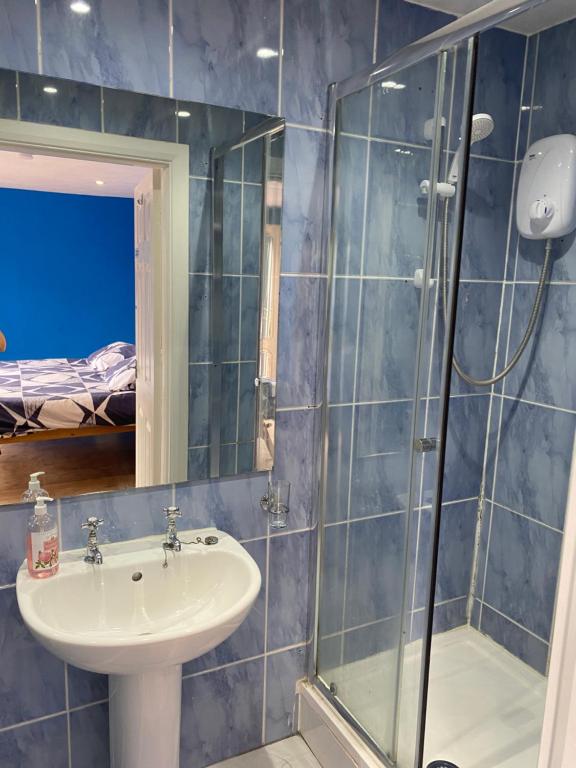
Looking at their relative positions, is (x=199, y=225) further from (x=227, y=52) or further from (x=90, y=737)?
(x=90, y=737)

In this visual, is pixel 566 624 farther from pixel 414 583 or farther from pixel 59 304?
pixel 59 304

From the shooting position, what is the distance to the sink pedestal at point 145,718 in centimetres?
148

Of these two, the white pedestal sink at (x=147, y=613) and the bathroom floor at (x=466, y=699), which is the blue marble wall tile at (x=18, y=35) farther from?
the bathroom floor at (x=466, y=699)

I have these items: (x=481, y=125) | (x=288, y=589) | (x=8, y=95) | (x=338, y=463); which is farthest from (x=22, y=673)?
(x=481, y=125)

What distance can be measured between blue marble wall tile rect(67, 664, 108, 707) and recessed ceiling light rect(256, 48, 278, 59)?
1.64 meters

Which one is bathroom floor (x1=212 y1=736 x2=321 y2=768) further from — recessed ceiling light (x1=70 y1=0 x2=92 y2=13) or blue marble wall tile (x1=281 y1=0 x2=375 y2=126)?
recessed ceiling light (x1=70 y1=0 x2=92 y2=13)

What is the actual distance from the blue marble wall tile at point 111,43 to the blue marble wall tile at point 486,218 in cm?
121

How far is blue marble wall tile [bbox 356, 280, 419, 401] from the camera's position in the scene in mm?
1505

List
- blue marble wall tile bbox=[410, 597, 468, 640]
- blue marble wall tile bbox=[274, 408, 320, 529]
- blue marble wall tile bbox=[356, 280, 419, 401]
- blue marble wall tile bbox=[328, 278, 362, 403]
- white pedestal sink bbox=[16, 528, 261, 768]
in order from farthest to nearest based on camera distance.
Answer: blue marble wall tile bbox=[410, 597, 468, 640] → blue marble wall tile bbox=[274, 408, 320, 529] → blue marble wall tile bbox=[328, 278, 362, 403] → blue marble wall tile bbox=[356, 280, 419, 401] → white pedestal sink bbox=[16, 528, 261, 768]

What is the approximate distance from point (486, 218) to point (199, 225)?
1.17m

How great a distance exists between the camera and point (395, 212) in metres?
1.54

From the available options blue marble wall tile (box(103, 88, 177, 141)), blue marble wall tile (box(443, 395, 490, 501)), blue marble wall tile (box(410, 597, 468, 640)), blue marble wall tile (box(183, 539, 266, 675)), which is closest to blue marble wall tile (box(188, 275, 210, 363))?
blue marble wall tile (box(103, 88, 177, 141))

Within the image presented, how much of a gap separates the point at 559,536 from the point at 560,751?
1179mm

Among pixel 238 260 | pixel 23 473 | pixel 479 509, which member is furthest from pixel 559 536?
pixel 23 473
